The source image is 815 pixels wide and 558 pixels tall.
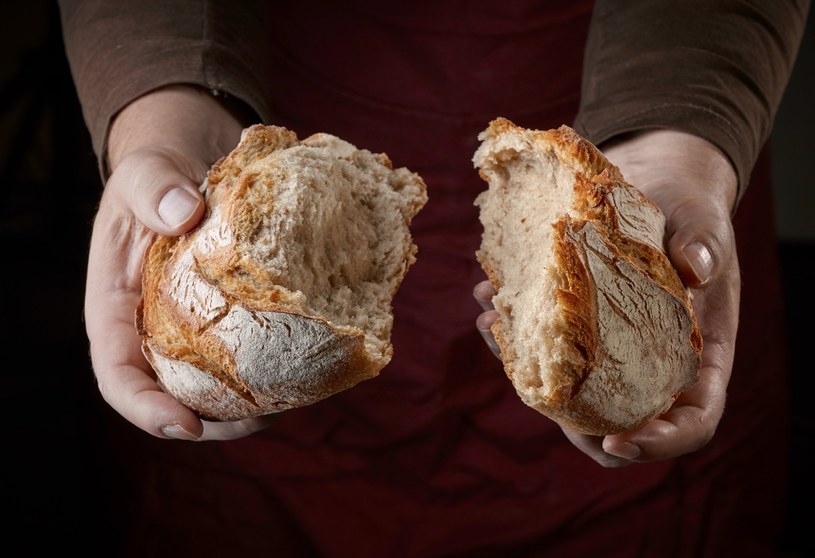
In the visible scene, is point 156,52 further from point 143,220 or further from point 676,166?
point 676,166

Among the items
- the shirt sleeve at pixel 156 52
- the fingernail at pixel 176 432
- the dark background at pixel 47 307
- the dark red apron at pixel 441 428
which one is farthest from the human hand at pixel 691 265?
the dark background at pixel 47 307

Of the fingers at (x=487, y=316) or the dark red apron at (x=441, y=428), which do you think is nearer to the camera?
the fingers at (x=487, y=316)

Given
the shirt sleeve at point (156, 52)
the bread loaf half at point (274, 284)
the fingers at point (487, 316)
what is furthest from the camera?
the shirt sleeve at point (156, 52)

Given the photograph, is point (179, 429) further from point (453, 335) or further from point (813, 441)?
point (813, 441)

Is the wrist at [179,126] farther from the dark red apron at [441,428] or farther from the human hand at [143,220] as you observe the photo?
the dark red apron at [441,428]

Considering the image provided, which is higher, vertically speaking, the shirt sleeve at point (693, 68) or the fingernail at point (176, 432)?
the shirt sleeve at point (693, 68)

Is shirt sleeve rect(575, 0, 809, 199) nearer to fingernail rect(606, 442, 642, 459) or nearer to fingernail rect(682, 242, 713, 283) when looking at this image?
fingernail rect(682, 242, 713, 283)
